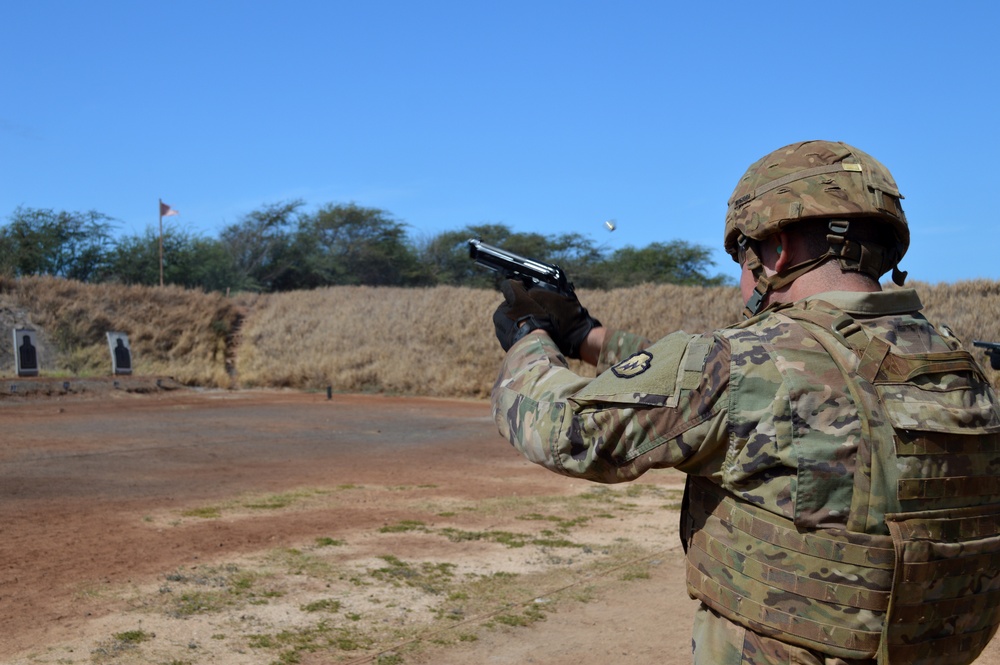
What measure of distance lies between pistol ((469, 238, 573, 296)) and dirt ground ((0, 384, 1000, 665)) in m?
1.96

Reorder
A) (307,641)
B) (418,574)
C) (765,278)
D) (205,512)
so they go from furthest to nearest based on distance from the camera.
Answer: (205,512)
(418,574)
(307,641)
(765,278)

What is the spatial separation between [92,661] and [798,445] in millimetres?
3284

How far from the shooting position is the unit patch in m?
1.88

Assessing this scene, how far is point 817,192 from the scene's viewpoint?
6.64ft

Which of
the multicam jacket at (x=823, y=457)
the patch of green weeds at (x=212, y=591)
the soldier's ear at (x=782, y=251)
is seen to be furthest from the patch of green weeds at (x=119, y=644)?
the soldier's ear at (x=782, y=251)

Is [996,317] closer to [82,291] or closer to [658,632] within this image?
[658,632]

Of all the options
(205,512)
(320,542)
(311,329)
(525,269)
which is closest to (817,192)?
(525,269)

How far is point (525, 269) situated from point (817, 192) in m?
1.07

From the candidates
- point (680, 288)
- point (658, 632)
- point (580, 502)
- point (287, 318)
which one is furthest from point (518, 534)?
point (287, 318)

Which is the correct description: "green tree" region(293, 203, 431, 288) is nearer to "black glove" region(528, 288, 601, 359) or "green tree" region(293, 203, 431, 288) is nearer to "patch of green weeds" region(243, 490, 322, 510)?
"patch of green weeds" region(243, 490, 322, 510)

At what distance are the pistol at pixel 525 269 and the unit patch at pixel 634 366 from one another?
0.72 meters

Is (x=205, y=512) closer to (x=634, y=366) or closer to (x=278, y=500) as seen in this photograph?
(x=278, y=500)

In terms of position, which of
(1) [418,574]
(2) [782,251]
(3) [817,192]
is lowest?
(1) [418,574]

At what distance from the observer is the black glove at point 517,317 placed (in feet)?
7.55
